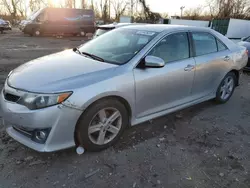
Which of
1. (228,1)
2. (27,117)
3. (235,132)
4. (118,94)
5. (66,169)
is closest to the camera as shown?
(27,117)

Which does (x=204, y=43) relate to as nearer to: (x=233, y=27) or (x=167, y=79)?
(x=167, y=79)

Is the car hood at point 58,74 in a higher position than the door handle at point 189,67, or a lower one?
higher

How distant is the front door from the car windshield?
0.75 feet

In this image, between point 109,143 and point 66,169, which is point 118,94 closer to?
point 109,143

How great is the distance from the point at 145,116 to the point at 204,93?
4.95 feet

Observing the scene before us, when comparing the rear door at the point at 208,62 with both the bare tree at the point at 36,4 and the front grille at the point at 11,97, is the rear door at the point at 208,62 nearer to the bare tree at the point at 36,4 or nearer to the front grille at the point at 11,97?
the front grille at the point at 11,97

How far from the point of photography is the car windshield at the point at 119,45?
10.3 ft

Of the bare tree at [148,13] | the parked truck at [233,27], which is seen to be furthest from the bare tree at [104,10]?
the parked truck at [233,27]

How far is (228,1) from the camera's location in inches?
920

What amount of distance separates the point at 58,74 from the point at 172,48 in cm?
176

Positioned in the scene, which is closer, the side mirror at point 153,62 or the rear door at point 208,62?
the side mirror at point 153,62

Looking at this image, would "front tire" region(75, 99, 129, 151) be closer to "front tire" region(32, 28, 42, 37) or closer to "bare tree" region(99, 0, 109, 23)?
"front tire" region(32, 28, 42, 37)

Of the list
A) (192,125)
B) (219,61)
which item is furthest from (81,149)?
(219,61)

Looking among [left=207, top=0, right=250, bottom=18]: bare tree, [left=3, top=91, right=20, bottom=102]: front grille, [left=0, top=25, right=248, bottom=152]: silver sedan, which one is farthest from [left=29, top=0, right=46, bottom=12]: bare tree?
[left=3, top=91, right=20, bottom=102]: front grille
